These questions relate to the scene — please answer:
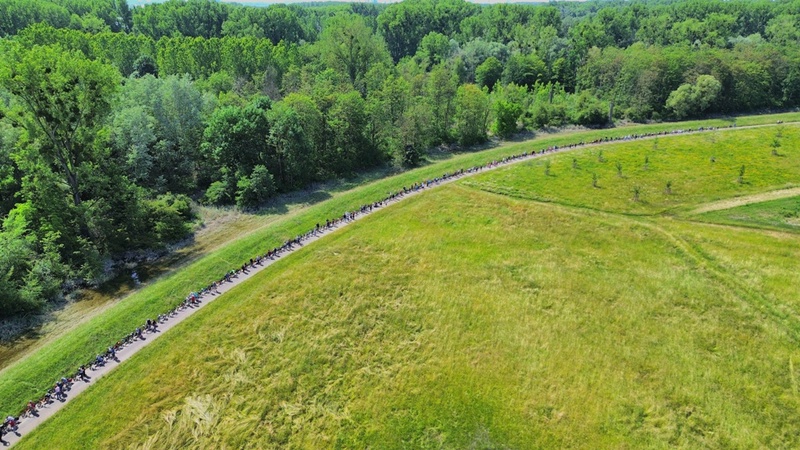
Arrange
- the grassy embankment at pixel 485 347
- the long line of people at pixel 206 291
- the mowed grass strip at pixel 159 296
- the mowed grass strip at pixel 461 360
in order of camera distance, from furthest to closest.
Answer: the mowed grass strip at pixel 159 296 < the long line of people at pixel 206 291 < the grassy embankment at pixel 485 347 < the mowed grass strip at pixel 461 360

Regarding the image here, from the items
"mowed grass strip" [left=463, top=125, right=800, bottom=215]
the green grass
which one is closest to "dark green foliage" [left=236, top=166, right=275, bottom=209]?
"mowed grass strip" [left=463, top=125, right=800, bottom=215]

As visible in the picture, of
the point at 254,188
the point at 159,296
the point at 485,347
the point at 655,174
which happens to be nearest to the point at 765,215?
the point at 655,174

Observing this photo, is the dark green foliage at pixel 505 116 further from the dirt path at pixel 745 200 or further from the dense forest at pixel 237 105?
the dirt path at pixel 745 200

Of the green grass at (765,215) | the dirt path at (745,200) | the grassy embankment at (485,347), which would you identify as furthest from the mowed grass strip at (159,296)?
the green grass at (765,215)

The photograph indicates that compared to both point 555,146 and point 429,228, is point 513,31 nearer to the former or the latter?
point 555,146

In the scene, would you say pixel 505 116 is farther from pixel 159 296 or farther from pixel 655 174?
pixel 159 296

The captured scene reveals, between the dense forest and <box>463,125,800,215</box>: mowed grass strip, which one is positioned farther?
<box>463,125,800,215</box>: mowed grass strip

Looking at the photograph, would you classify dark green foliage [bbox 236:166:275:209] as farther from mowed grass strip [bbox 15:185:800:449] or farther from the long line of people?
mowed grass strip [bbox 15:185:800:449]
